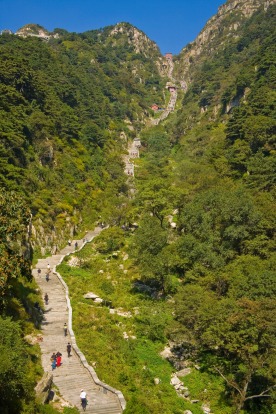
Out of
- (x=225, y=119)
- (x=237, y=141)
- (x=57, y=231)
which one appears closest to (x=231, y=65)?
(x=225, y=119)

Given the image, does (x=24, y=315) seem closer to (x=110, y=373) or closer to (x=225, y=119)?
(x=110, y=373)

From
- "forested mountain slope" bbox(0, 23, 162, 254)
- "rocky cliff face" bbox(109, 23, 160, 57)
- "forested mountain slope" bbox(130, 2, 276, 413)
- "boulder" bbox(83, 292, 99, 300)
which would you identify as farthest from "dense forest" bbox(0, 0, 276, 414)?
"rocky cliff face" bbox(109, 23, 160, 57)

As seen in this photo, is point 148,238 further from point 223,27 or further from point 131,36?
point 131,36

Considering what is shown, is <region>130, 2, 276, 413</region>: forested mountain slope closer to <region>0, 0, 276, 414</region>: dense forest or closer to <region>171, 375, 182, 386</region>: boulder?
<region>0, 0, 276, 414</region>: dense forest

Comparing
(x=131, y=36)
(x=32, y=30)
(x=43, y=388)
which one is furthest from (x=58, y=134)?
(x=32, y=30)

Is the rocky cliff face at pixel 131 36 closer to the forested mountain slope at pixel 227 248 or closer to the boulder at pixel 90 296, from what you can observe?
the forested mountain slope at pixel 227 248

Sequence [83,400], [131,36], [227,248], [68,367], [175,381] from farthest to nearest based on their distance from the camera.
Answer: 1. [131,36]
2. [227,248]
3. [175,381]
4. [68,367]
5. [83,400]
